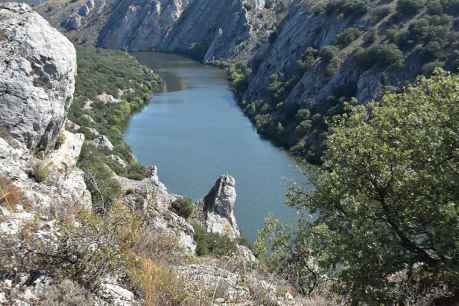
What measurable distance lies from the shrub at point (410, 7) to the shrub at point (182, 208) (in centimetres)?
5163

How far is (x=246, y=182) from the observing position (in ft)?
155

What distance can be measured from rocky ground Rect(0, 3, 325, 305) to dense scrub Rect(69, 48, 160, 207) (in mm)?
9942

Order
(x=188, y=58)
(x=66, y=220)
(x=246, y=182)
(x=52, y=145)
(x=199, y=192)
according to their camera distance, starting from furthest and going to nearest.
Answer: (x=188, y=58) < (x=246, y=182) < (x=199, y=192) < (x=52, y=145) < (x=66, y=220)

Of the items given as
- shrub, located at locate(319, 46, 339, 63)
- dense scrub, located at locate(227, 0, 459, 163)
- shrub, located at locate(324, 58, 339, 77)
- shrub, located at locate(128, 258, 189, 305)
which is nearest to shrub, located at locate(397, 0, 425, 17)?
dense scrub, located at locate(227, 0, 459, 163)

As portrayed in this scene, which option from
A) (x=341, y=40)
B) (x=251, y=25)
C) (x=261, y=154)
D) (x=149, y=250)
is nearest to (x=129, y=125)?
(x=261, y=154)

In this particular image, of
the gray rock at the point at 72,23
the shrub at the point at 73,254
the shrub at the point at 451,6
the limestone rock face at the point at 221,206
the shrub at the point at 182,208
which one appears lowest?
the gray rock at the point at 72,23

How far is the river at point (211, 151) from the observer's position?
142 feet

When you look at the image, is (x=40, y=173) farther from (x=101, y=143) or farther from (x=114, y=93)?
(x=114, y=93)

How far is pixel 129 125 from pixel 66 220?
6111 cm

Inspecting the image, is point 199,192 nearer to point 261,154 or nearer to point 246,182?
point 246,182

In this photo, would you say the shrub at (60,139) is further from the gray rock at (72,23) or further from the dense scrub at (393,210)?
the gray rock at (72,23)

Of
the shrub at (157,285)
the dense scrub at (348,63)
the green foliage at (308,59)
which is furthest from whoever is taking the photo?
the green foliage at (308,59)

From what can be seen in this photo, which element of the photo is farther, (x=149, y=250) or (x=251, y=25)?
(x=251, y=25)

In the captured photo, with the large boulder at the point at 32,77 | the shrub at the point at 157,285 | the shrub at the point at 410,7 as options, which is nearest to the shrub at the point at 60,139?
the large boulder at the point at 32,77
